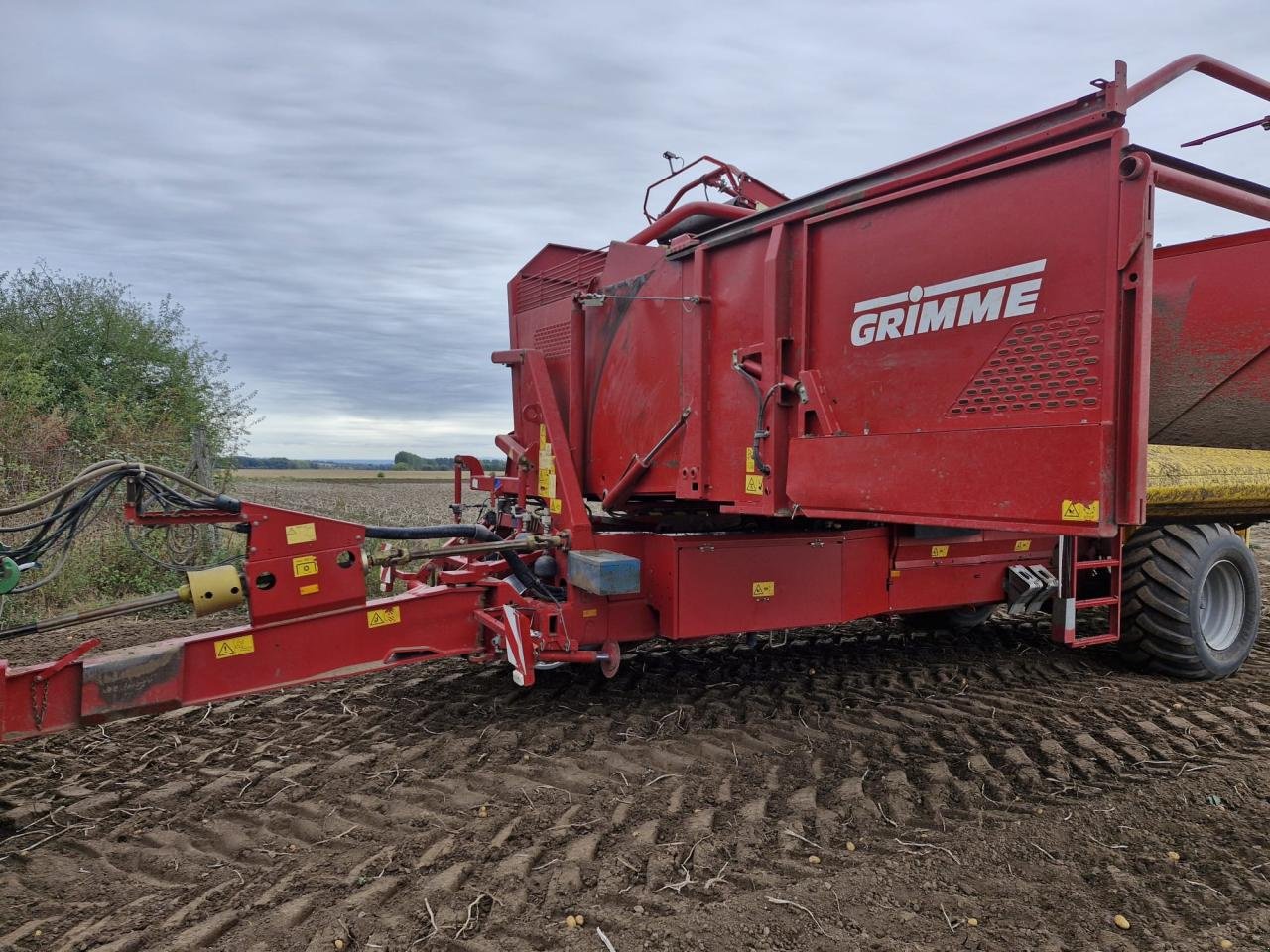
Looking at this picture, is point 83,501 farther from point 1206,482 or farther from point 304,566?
point 1206,482

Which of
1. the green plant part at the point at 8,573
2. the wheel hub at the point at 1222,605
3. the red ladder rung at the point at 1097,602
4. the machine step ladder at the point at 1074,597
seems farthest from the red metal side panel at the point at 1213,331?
the green plant part at the point at 8,573

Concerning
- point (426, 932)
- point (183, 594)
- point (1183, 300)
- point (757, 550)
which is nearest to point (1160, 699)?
point (1183, 300)

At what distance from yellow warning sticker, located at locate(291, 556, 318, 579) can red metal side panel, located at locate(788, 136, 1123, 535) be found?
6.95 feet

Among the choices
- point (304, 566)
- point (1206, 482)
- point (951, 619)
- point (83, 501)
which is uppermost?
point (1206, 482)

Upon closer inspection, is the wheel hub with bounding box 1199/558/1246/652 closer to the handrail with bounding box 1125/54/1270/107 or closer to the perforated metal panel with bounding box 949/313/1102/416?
the handrail with bounding box 1125/54/1270/107

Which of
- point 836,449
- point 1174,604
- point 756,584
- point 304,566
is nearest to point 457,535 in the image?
point 304,566

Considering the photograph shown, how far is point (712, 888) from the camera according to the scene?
9.00 feet

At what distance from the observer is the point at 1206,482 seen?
4.84 meters

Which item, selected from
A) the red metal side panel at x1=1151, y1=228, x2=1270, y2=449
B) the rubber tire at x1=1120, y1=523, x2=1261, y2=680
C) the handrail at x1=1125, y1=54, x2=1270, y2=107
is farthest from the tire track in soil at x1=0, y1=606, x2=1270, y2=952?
the handrail at x1=1125, y1=54, x2=1270, y2=107

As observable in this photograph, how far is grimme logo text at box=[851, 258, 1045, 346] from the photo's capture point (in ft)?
8.70

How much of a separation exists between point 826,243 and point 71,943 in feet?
11.6

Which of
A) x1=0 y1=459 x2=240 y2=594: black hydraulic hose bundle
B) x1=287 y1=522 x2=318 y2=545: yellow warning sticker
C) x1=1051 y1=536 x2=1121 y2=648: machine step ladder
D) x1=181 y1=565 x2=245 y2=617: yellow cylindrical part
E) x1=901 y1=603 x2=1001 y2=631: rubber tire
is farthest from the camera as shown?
x1=901 y1=603 x2=1001 y2=631: rubber tire

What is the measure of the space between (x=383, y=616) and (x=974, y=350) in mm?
2820

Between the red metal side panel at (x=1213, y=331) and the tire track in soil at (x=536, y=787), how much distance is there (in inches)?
68.6
